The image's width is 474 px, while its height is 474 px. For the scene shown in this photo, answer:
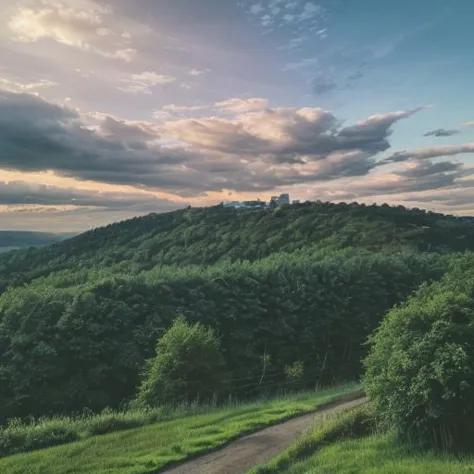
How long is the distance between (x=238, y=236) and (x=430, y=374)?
3941 inches

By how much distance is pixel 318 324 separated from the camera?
40188 mm

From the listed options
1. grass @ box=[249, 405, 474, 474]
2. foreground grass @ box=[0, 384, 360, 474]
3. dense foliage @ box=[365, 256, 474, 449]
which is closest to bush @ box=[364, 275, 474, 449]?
dense foliage @ box=[365, 256, 474, 449]

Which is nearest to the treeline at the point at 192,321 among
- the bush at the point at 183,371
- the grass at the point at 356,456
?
the bush at the point at 183,371

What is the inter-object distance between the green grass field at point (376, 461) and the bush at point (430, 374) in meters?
0.70

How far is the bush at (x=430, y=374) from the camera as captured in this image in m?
13.3

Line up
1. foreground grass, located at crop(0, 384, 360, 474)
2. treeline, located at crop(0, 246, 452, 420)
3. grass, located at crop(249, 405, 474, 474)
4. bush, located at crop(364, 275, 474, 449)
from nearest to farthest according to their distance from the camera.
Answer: grass, located at crop(249, 405, 474, 474)
bush, located at crop(364, 275, 474, 449)
foreground grass, located at crop(0, 384, 360, 474)
treeline, located at crop(0, 246, 452, 420)

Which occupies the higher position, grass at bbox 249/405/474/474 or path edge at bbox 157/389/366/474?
grass at bbox 249/405/474/474

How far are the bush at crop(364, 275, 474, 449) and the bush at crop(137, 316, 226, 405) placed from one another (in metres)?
10.6

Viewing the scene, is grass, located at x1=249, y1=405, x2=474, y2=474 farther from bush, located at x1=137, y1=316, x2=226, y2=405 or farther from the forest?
bush, located at x1=137, y1=316, x2=226, y2=405

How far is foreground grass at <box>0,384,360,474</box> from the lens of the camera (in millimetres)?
13734

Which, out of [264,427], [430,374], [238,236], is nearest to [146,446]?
[264,427]

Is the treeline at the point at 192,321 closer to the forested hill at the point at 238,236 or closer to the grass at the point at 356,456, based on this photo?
the grass at the point at 356,456

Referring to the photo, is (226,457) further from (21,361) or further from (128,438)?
(21,361)

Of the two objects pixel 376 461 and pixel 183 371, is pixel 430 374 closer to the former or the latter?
pixel 376 461
